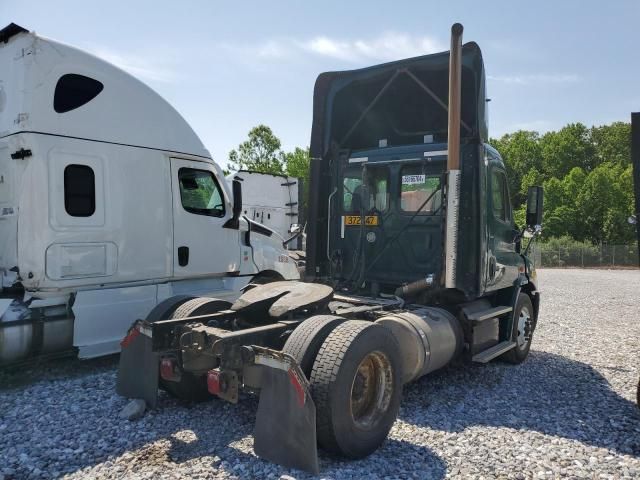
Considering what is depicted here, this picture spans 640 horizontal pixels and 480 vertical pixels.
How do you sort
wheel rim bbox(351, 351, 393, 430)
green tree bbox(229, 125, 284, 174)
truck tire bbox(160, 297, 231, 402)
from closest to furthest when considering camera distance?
1. wheel rim bbox(351, 351, 393, 430)
2. truck tire bbox(160, 297, 231, 402)
3. green tree bbox(229, 125, 284, 174)

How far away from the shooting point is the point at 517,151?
70.3m

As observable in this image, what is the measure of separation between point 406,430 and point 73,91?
5342 mm

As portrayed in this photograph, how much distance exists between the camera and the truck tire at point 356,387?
145 inches

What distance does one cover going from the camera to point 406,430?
15.1ft

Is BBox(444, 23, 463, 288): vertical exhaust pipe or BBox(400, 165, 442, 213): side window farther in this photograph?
BBox(400, 165, 442, 213): side window

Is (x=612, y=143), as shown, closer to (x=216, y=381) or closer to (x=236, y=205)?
(x=236, y=205)

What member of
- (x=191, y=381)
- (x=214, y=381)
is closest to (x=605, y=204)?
(x=191, y=381)

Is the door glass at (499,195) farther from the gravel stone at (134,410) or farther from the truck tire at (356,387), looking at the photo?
the gravel stone at (134,410)

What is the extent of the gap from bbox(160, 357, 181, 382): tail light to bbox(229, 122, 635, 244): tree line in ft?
66.2

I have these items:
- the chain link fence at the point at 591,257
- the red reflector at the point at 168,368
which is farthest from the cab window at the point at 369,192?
the chain link fence at the point at 591,257

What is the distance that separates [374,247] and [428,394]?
2.01 metres

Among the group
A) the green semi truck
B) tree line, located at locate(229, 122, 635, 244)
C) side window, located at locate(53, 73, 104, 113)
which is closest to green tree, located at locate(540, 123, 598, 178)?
tree line, located at locate(229, 122, 635, 244)

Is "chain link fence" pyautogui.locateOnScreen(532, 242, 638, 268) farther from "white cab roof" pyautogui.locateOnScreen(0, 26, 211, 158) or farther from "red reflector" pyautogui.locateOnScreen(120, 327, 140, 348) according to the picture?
"red reflector" pyautogui.locateOnScreen(120, 327, 140, 348)

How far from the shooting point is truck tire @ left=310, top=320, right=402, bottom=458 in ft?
12.1
